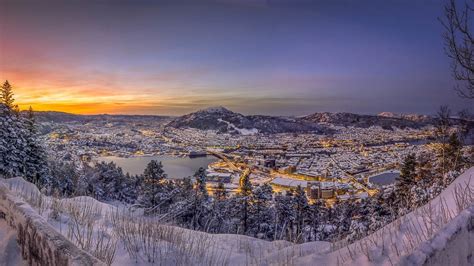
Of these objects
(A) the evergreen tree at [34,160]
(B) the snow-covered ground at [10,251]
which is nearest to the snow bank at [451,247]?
(B) the snow-covered ground at [10,251]

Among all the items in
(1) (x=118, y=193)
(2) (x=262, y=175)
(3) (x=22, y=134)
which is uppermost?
(3) (x=22, y=134)

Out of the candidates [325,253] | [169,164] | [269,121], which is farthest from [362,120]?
[325,253]

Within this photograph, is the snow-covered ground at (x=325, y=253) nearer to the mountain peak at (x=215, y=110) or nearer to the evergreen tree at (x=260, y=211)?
the evergreen tree at (x=260, y=211)

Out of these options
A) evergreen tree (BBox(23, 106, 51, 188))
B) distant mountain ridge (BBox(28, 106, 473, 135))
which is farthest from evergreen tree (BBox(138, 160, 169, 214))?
distant mountain ridge (BBox(28, 106, 473, 135))

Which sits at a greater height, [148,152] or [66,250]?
[66,250]

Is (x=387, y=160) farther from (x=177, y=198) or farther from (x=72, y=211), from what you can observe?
(x=72, y=211)

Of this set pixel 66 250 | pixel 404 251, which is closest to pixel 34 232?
pixel 66 250
